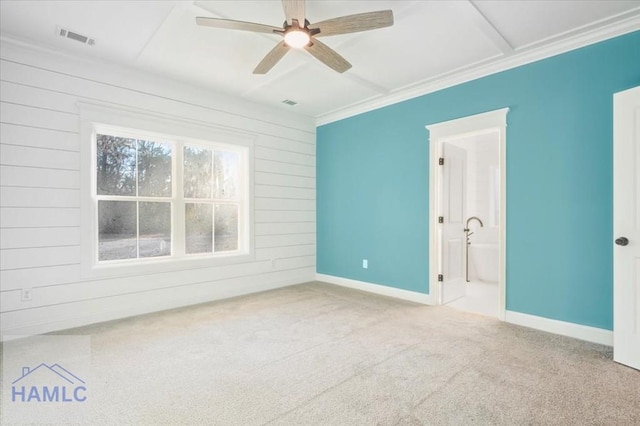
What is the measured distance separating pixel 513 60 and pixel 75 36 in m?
4.34

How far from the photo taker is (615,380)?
225 centimetres

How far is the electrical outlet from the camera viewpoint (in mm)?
3062

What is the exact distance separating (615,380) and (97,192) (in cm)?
497

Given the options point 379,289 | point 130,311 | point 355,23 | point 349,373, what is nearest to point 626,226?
point 349,373

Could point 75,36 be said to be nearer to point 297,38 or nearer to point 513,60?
point 297,38

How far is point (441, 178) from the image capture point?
412 cm

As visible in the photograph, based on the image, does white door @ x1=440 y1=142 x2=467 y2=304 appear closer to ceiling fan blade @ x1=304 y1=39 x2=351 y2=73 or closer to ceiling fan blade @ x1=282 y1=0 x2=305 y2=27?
ceiling fan blade @ x1=304 y1=39 x2=351 y2=73

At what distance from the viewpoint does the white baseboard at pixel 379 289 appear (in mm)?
4238

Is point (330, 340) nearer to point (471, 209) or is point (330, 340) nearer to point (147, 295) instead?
point (147, 295)

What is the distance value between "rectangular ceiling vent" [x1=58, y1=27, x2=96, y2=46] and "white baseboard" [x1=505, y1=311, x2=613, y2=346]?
5.05 m

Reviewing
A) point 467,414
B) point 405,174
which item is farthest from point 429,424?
point 405,174

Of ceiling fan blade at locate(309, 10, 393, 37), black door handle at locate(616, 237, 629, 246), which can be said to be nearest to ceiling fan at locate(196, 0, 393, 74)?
ceiling fan blade at locate(309, 10, 393, 37)

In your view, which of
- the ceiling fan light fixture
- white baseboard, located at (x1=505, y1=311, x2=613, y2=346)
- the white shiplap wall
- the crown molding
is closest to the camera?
the ceiling fan light fixture

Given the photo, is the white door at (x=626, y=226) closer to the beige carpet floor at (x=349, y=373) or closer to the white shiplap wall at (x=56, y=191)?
the beige carpet floor at (x=349, y=373)
